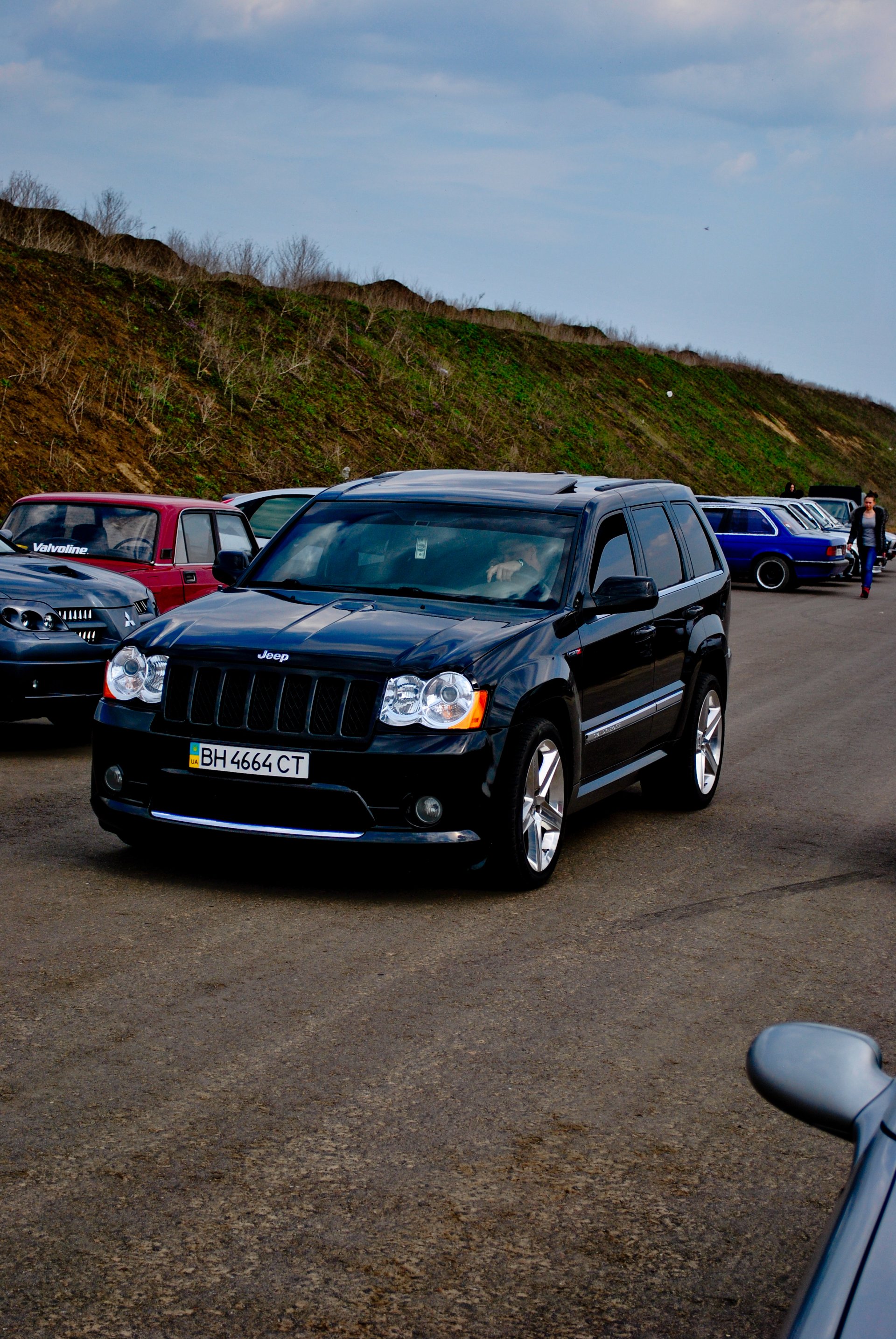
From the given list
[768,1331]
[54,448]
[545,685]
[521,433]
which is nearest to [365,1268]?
[768,1331]

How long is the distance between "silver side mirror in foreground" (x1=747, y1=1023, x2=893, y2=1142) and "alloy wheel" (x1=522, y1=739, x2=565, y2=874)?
4.13m

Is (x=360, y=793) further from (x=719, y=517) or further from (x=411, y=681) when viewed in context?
(x=719, y=517)

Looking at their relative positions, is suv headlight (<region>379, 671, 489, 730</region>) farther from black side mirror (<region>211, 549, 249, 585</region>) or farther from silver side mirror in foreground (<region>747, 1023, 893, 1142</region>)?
silver side mirror in foreground (<region>747, 1023, 893, 1142</region>)

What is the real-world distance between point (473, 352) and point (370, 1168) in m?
53.0

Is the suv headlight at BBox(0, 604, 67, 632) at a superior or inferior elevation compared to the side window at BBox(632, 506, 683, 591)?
inferior

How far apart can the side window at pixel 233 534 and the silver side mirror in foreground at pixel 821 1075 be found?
36.6 ft

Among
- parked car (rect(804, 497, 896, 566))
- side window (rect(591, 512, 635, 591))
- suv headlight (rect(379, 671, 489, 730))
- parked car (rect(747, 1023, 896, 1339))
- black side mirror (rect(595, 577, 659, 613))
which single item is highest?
parked car (rect(804, 497, 896, 566))

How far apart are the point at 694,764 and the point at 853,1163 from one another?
6.61 metres

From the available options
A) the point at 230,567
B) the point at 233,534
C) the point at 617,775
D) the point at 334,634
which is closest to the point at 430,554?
the point at 334,634

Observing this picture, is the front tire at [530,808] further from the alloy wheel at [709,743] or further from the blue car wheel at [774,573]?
the blue car wheel at [774,573]

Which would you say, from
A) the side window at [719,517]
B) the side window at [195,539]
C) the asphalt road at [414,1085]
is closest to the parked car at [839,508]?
the side window at [719,517]

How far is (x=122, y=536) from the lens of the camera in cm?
1231

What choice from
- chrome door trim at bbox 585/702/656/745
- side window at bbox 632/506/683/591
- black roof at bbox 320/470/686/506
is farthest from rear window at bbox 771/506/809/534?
chrome door trim at bbox 585/702/656/745

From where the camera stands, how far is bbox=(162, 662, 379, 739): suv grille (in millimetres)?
6051
